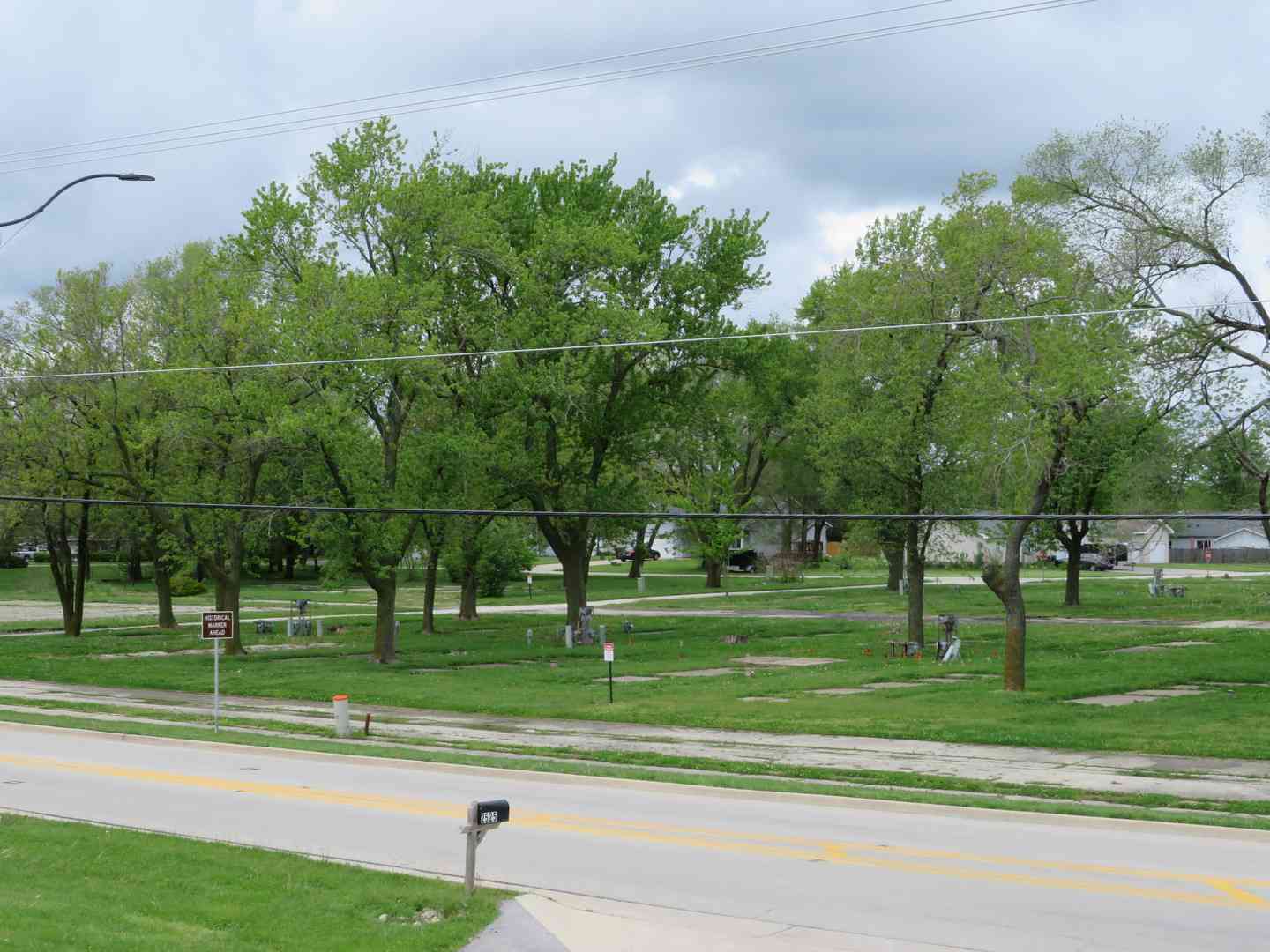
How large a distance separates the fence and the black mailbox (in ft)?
384

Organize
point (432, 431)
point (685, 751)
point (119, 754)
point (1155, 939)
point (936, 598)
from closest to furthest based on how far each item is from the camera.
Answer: point (1155, 939) < point (119, 754) < point (685, 751) < point (432, 431) < point (936, 598)

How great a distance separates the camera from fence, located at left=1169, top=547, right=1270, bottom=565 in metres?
120

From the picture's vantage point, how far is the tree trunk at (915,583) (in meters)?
40.7

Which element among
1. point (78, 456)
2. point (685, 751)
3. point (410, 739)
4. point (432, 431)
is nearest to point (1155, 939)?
point (685, 751)

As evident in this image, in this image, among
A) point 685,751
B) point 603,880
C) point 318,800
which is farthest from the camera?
point 685,751

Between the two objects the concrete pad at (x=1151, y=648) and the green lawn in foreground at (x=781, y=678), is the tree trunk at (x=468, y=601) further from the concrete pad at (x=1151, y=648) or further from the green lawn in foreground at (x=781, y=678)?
the concrete pad at (x=1151, y=648)

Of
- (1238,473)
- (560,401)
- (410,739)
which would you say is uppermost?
(560,401)

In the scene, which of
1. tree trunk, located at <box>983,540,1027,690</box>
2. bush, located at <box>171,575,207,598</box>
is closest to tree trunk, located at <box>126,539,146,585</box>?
bush, located at <box>171,575,207,598</box>

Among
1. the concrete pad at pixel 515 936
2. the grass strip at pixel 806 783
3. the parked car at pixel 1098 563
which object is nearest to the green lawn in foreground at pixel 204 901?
the concrete pad at pixel 515 936

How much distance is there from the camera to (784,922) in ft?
37.9

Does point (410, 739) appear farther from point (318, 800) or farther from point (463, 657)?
point (463, 657)

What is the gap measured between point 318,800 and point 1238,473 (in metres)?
22.2

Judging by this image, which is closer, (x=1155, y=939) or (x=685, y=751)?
(x=1155, y=939)

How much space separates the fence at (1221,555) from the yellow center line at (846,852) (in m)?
112
